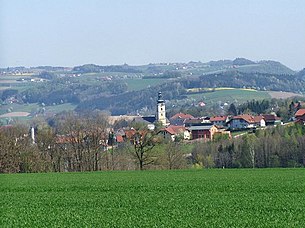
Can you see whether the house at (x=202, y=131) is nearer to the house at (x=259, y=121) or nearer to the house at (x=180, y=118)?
the house at (x=259, y=121)

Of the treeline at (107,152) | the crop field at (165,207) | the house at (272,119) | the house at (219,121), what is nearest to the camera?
the crop field at (165,207)

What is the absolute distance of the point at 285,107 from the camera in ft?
424

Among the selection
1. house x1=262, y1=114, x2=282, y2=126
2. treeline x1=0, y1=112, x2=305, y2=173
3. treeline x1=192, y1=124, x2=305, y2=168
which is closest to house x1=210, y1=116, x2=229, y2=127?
house x1=262, y1=114, x2=282, y2=126

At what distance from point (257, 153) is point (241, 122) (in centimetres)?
5402

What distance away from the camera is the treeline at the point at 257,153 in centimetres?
7062

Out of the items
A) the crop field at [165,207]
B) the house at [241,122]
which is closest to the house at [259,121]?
the house at [241,122]

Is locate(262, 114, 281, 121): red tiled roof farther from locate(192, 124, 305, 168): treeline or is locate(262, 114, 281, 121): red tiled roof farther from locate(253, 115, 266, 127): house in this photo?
locate(192, 124, 305, 168): treeline

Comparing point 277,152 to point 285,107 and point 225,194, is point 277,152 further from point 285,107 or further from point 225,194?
point 285,107

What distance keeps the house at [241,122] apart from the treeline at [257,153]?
1527 inches

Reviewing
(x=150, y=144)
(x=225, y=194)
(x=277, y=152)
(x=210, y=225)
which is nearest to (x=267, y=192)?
(x=225, y=194)

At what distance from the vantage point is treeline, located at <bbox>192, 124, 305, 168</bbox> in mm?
70625

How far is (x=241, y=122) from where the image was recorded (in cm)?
12600

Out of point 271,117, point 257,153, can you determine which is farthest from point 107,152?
point 271,117

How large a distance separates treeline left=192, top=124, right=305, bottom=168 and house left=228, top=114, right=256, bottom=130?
38.8 meters
